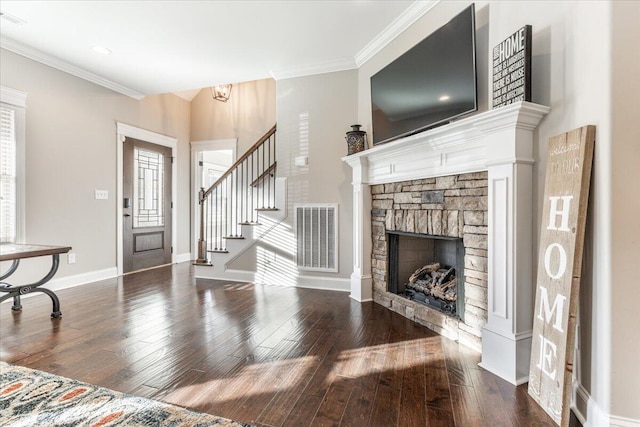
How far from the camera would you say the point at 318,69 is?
3982mm

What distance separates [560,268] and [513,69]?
114cm

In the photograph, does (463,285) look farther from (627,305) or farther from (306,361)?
(306,361)

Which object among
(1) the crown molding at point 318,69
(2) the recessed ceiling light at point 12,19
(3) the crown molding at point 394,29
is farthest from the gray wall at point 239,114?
(2) the recessed ceiling light at point 12,19

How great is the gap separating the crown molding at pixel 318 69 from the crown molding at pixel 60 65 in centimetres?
232

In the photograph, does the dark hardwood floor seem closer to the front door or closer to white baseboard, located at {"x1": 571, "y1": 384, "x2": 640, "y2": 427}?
white baseboard, located at {"x1": 571, "y1": 384, "x2": 640, "y2": 427}

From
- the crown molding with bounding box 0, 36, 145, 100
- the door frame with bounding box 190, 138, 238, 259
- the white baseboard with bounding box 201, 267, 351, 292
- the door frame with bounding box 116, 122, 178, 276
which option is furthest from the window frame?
the door frame with bounding box 190, 138, 238, 259

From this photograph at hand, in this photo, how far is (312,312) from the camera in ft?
10.1

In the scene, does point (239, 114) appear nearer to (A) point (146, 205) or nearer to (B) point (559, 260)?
(A) point (146, 205)

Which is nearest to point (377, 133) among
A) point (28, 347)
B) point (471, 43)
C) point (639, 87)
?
point (471, 43)

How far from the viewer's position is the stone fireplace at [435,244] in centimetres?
220

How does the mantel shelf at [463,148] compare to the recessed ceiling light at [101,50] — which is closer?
the mantel shelf at [463,148]

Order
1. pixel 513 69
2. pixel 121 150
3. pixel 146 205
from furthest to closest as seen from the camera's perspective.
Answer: pixel 146 205 → pixel 121 150 → pixel 513 69

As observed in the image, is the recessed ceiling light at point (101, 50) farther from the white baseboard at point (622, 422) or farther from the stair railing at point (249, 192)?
the white baseboard at point (622, 422)

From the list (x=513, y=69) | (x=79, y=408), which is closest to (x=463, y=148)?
(x=513, y=69)
